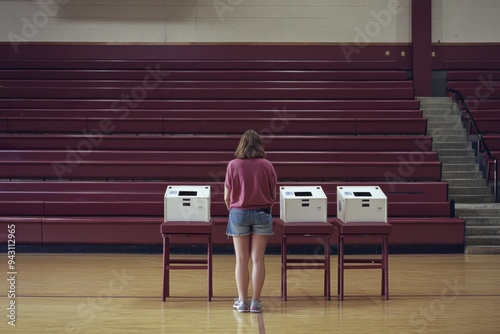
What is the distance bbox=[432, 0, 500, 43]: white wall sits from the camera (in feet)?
34.9

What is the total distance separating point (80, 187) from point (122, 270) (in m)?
1.91

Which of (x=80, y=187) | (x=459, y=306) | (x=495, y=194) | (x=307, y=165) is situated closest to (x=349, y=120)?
(x=307, y=165)

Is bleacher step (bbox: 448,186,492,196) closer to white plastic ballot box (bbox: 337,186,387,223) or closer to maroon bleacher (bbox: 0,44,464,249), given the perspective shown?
maroon bleacher (bbox: 0,44,464,249)

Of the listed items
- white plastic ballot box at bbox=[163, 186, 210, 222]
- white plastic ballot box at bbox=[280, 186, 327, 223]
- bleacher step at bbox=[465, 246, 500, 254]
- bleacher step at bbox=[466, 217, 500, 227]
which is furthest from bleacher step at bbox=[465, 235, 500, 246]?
white plastic ballot box at bbox=[163, 186, 210, 222]

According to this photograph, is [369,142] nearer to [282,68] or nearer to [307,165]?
[307,165]

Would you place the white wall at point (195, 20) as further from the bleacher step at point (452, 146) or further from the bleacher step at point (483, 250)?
the bleacher step at point (483, 250)

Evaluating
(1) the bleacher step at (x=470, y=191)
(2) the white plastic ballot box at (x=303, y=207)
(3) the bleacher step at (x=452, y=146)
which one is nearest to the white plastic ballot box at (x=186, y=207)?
(2) the white plastic ballot box at (x=303, y=207)

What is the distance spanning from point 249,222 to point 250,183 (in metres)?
0.27

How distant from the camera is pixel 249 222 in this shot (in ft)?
15.8

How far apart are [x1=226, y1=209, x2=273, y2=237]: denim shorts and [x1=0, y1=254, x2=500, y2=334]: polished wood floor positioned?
564mm

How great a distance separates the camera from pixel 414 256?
24.3 ft

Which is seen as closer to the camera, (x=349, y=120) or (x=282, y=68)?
(x=349, y=120)

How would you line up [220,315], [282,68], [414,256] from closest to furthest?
[220,315]
[414,256]
[282,68]

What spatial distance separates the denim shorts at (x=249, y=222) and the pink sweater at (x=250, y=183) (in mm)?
41
